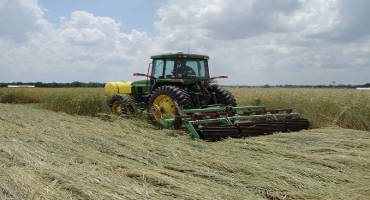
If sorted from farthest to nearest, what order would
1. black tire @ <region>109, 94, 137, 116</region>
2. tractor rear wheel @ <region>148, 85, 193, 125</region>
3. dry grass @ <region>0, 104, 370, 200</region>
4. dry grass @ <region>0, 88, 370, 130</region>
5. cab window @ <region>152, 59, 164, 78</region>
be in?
black tire @ <region>109, 94, 137, 116</region>, cab window @ <region>152, 59, 164, 78</region>, dry grass @ <region>0, 88, 370, 130</region>, tractor rear wheel @ <region>148, 85, 193, 125</region>, dry grass @ <region>0, 104, 370, 200</region>

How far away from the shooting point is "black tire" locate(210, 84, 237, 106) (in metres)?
8.47

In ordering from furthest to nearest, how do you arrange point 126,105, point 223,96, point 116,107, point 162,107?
point 116,107, point 126,105, point 223,96, point 162,107

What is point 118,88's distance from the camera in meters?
11.2

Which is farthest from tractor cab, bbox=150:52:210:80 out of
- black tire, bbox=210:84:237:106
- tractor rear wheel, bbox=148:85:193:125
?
tractor rear wheel, bbox=148:85:193:125

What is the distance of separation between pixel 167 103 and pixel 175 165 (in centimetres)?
377

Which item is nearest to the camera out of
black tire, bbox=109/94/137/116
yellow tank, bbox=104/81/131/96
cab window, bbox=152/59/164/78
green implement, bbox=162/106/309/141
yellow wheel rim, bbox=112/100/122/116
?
green implement, bbox=162/106/309/141

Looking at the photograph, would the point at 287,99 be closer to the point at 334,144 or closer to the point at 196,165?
the point at 334,144

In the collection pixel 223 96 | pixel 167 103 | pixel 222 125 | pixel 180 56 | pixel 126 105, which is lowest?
pixel 222 125

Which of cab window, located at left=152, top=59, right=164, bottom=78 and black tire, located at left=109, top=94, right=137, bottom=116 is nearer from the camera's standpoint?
cab window, located at left=152, top=59, right=164, bottom=78

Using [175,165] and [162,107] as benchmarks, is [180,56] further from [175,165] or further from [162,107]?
[175,165]

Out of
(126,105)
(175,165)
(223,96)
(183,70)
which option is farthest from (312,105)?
(175,165)

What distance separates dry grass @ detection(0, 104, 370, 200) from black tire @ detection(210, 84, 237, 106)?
222 centimetres

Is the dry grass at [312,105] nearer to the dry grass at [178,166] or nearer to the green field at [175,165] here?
the green field at [175,165]

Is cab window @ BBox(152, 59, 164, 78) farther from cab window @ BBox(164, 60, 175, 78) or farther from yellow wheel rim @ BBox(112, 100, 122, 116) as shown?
yellow wheel rim @ BBox(112, 100, 122, 116)
